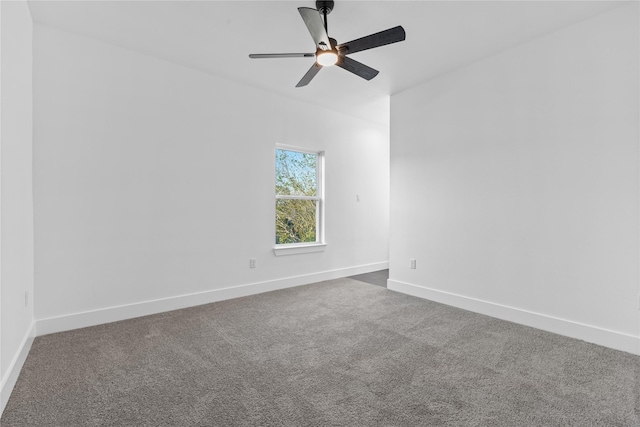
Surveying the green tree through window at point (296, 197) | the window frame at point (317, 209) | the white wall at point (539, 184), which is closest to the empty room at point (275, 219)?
the white wall at point (539, 184)

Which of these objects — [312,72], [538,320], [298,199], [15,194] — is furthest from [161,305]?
[538,320]

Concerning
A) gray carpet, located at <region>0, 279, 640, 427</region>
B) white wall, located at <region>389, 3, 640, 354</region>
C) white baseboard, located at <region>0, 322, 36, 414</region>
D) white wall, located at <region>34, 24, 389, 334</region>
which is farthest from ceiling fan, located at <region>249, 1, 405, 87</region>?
white baseboard, located at <region>0, 322, 36, 414</region>

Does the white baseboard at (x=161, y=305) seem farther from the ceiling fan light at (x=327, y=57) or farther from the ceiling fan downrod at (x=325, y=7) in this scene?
the ceiling fan downrod at (x=325, y=7)

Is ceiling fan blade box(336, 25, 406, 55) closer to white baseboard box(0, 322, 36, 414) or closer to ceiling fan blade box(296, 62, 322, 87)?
ceiling fan blade box(296, 62, 322, 87)

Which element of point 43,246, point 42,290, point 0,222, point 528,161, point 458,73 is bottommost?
point 42,290

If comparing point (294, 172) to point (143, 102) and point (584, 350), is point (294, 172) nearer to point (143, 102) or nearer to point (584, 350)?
point (143, 102)

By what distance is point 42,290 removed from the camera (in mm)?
2637

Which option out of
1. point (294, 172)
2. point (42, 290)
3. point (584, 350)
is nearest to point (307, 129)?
point (294, 172)

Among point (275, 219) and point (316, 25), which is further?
point (275, 219)

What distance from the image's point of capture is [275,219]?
4172mm

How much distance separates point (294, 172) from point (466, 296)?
107 inches

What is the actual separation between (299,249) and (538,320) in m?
2.77

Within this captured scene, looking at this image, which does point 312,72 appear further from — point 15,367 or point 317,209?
point 15,367

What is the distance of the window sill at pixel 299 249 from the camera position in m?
4.14
